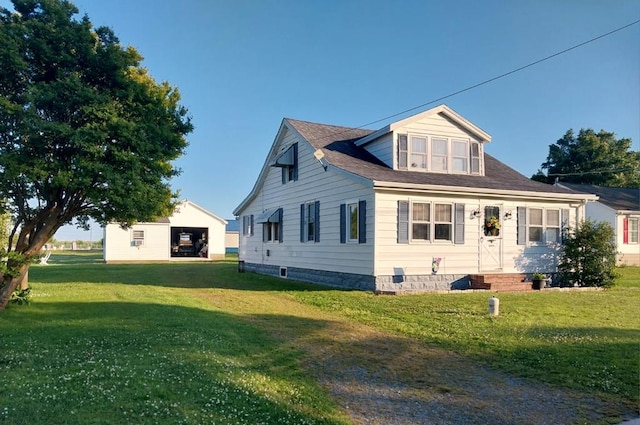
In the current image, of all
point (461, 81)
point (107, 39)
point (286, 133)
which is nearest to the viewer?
point (107, 39)

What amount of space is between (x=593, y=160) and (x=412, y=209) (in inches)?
1422

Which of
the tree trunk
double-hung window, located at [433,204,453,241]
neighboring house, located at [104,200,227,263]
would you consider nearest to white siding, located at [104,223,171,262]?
neighboring house, located at [104,200,227,263]

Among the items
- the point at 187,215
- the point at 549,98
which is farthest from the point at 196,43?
the point at 187,215

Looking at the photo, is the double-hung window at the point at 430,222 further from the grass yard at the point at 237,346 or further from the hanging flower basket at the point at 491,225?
the grass yard at the point at 237,346

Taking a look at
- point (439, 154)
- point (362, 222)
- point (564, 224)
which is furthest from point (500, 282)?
point (362, 222)

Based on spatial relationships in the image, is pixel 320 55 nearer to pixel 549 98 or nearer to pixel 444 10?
pixel 444 10

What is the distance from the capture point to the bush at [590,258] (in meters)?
15.7

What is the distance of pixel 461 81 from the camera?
1440 cm

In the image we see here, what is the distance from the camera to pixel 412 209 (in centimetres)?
1414

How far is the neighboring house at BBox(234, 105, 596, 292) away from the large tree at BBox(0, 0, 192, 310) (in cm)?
602

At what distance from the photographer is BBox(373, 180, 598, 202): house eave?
44.2ft

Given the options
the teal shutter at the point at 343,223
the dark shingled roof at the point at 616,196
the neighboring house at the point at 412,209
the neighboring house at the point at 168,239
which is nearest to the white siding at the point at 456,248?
the neighboring house at the point at 412,209

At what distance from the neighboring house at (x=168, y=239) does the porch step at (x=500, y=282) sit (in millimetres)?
23386

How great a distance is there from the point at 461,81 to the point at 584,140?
115 ft
